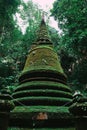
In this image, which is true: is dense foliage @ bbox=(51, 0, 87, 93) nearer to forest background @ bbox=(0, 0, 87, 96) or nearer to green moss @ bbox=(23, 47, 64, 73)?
forest background @ bbox=(0, 0, 87, 96)

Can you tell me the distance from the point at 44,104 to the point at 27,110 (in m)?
0.65

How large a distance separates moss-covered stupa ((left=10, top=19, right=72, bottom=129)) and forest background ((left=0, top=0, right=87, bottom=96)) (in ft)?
10.2

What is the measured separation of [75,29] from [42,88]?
28.1 ft

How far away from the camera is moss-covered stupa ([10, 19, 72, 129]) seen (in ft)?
21.3

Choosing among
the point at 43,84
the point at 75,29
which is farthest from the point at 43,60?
the point at 75,29

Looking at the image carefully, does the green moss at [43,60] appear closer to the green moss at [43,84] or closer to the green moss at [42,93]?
the green moss at [43,84]

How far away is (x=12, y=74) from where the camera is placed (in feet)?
62.0

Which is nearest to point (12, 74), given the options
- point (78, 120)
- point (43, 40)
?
point (43, 40)

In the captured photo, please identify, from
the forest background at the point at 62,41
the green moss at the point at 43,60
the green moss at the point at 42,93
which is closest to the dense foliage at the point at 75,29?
the forest background at the point at 62,41

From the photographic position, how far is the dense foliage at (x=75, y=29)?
1493 centimetres

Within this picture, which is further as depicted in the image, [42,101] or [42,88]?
[42,88]

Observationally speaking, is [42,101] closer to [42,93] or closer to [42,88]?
[42,93]

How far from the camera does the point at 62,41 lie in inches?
647

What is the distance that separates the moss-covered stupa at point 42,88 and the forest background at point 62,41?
3.10 metres
